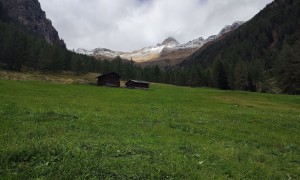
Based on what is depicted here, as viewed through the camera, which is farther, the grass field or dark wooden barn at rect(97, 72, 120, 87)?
dark wooden barn at rect(97, 72, 120, 87)

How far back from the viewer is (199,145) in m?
16.6

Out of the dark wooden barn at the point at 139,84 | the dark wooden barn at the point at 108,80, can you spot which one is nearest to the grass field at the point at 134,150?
the dark wooden barn at the point at 139,84

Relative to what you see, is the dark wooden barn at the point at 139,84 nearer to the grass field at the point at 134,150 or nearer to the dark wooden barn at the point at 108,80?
the dark wooden barn at the point at 108,80

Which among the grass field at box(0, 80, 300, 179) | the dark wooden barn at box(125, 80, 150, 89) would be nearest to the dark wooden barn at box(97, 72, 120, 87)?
the dark wooden barn at box(125, 80, 150, 89)

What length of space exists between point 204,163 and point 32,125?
37.4ft

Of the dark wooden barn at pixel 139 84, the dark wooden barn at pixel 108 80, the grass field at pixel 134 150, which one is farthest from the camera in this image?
the dark wooden barn at pixel 108 80

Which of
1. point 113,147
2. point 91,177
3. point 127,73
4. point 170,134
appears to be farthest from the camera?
point 127,73

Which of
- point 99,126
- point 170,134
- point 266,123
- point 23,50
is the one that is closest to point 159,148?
point 170,134

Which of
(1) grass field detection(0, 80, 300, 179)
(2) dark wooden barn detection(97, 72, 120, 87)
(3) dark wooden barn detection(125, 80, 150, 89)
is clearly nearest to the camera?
(1) grass field detection(0, 80, 300, 179)

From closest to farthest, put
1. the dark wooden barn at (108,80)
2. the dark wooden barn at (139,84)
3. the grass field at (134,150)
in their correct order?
the grass field at (134,150)
the dark wooden barn at (139,84)
the dark wooden barn at (108,80)

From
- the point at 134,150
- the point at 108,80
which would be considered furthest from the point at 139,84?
the point at 134,150

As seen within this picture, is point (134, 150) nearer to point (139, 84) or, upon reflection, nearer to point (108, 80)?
point (139, 84)

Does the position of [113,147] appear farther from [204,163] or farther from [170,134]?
[170,134]

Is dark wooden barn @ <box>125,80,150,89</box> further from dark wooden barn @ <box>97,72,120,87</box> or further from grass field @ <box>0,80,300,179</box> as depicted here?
grass field @ <box>0,80,300,179</box>
